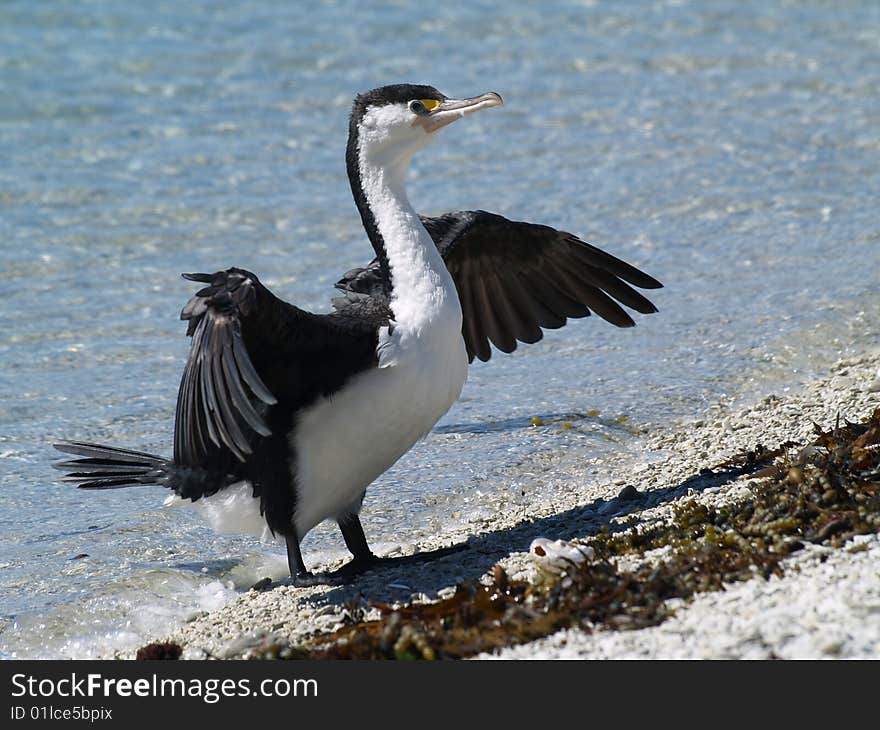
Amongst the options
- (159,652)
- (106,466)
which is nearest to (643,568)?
(159,652)

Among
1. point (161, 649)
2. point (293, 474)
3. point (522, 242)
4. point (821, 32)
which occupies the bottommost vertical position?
point (161, 649)

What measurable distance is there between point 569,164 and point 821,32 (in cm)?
554

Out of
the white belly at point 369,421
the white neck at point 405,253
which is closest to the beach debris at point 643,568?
the white belly at point 369,421

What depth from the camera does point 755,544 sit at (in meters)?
4.63

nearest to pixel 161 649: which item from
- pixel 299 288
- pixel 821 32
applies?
pixel 299 288

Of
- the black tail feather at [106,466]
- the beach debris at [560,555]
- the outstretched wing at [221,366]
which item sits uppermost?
the outstretched wing at [221,366]

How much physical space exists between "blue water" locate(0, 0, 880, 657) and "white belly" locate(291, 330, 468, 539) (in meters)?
0.76

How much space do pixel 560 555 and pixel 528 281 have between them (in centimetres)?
195

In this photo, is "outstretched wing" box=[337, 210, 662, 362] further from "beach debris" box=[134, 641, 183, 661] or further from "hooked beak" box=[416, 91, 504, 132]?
"beach debris" box=[134, 641, 183, 661]

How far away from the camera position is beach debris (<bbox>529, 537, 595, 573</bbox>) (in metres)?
4.84

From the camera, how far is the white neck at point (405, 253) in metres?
5.27

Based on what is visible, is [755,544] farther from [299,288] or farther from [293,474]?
[299,288]

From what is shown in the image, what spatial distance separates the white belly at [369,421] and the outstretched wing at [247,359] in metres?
0.09

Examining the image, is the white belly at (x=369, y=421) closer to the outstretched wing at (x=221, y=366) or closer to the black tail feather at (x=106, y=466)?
the outstretched wing at (x=221, y=366)
